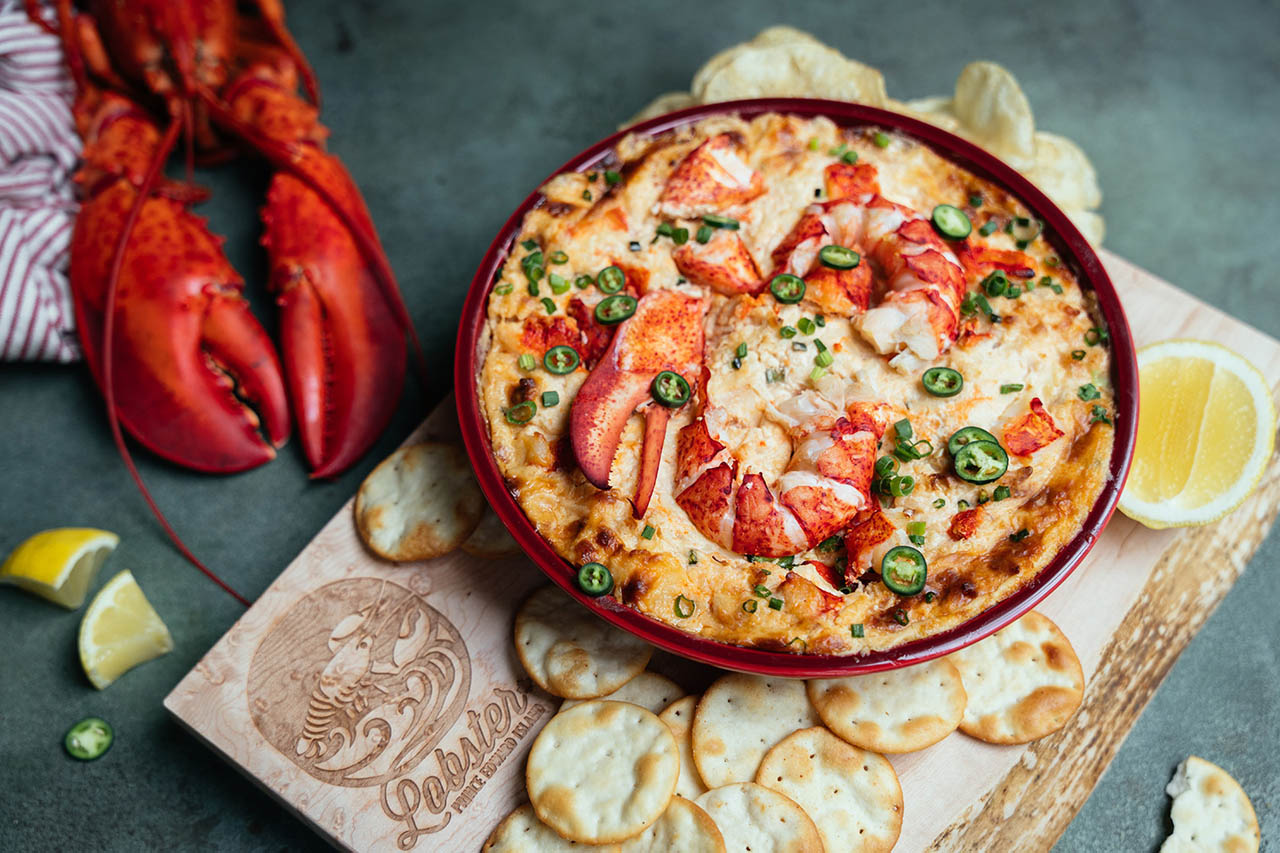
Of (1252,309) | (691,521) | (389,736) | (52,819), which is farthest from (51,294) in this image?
(1252,309)

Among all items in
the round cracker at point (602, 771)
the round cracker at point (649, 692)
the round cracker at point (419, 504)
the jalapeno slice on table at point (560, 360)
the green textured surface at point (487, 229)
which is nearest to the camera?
the round cracker at point (602, 771)

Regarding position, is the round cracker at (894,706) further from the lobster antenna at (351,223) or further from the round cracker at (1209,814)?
the lobster antenna at (351,223)

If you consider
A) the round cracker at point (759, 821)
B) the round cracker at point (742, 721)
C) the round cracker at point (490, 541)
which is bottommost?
the round cracker at point (759, 821)

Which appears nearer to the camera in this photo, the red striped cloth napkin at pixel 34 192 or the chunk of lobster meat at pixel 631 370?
the chunk of lobster meat at pixel 631 370

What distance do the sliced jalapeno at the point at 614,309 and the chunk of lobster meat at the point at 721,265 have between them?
25cm

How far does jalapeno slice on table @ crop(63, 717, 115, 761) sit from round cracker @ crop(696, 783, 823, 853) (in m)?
2.53

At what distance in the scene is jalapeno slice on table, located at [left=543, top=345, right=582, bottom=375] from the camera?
135 inches

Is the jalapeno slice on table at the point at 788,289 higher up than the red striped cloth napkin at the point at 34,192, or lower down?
higher up

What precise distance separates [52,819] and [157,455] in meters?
1.57

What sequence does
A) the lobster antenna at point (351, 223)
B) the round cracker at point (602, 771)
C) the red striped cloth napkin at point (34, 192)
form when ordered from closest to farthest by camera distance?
the round cracker at point (602, 771)
the red striped cloth napkin at point (34, 192)
the lobster antenna at point (351, 223)

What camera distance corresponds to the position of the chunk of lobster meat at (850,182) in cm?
369

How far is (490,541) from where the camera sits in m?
3.82

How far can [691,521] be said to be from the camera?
3.26 meters

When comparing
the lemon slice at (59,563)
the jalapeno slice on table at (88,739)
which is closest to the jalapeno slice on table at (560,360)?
the lemon slice at (59,563)
